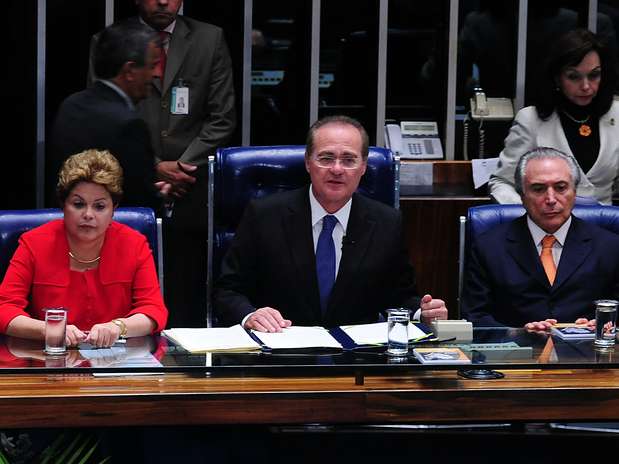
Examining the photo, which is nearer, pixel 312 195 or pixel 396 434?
pixel 396 434

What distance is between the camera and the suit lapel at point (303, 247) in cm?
401

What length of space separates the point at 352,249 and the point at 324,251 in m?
0.09

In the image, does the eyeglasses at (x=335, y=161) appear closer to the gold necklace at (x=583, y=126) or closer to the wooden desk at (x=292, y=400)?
the wooden desk at (x=292, y=400)

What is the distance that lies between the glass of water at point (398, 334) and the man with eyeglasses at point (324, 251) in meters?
0.78

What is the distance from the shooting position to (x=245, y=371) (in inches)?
123

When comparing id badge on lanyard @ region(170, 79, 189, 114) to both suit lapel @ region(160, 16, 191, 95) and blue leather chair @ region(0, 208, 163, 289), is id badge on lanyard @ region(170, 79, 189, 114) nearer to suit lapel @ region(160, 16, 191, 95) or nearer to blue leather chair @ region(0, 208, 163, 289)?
suit lapel @ region(160, 16, 191, 95)

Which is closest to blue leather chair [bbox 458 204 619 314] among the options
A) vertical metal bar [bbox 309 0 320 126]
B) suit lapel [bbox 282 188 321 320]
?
suit lapel [bbox 282 188 321 320]

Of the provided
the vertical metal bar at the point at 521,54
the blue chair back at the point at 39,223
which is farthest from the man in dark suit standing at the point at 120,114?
the vertical metal bar at the point at 521,54

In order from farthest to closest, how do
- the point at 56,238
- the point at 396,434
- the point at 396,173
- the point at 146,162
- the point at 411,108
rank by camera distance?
the point at 411,108
the point at 146,162
the point at 396,173
the point at 56,238
the point at 396,434

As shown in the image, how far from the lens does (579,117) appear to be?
522 cm

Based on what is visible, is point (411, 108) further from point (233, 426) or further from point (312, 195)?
point (233, 426)

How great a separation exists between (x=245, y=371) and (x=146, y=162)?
164 centimetres

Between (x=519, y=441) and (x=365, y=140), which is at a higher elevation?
(x=365, y=140)

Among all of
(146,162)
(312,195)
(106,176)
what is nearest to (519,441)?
(312,195)
